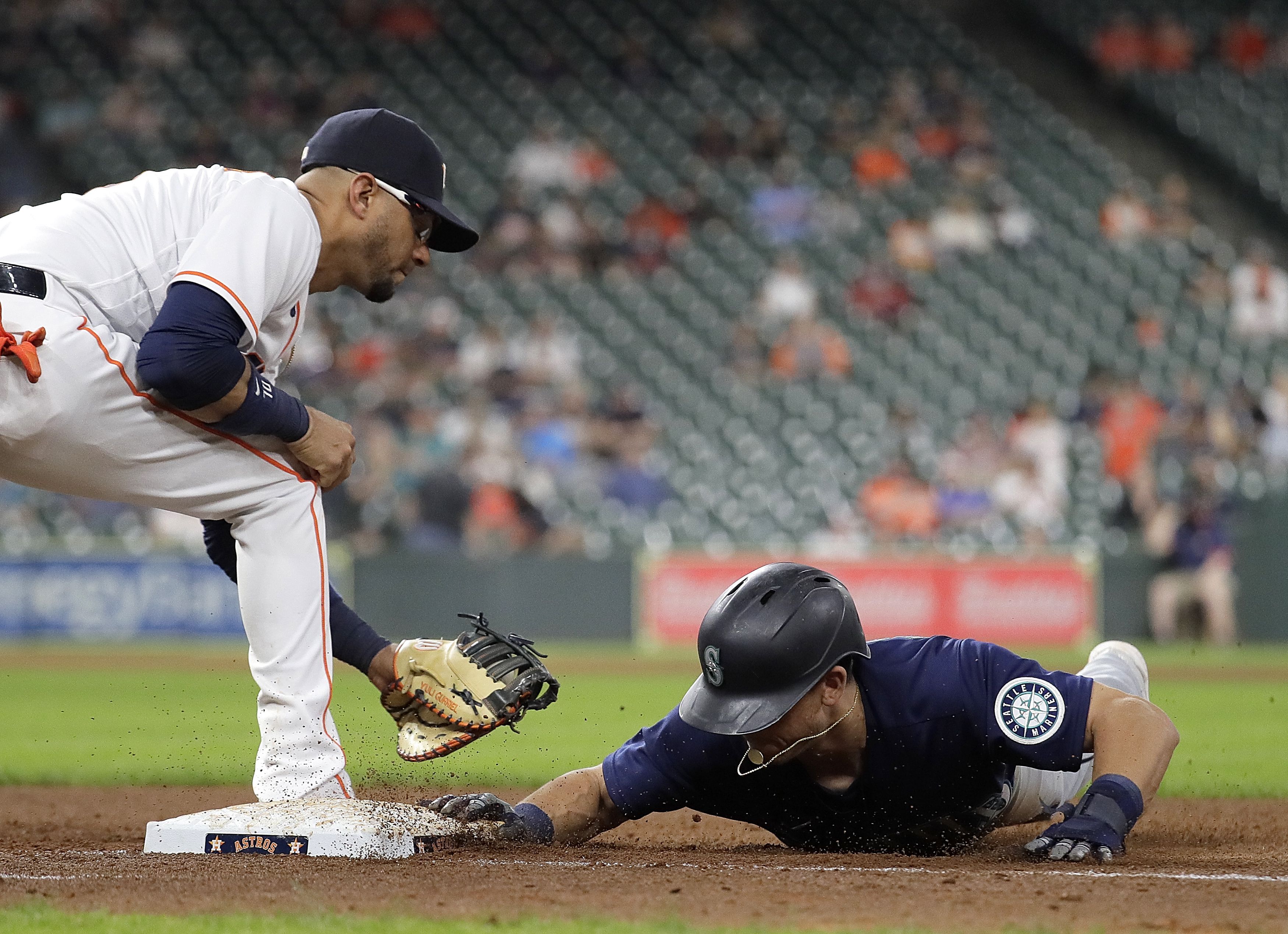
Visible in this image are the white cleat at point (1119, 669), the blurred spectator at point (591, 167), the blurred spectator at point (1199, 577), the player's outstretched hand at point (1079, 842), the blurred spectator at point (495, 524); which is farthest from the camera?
the blurred spectator at point (591, 167)

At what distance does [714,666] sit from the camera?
10.8 feet

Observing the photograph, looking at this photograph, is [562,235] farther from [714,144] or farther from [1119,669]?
[1119,669]

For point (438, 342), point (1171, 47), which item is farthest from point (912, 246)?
point (1171, 47)

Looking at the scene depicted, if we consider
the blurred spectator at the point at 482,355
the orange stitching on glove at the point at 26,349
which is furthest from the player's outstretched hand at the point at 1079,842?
the blurred spectator at the point at 482,355

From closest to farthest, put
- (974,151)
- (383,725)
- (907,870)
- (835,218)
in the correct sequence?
1. (907,870)
2. (383,725)
3. (835,218)
4. (974,151)

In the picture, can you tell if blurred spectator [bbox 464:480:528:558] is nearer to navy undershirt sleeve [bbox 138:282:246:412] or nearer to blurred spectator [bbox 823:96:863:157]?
blurred spectator [bbox 823:96:863:157]

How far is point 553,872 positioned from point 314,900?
60cm

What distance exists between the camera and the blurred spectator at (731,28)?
690 inches

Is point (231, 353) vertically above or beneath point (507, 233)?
beneath

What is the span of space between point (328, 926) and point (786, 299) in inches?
475

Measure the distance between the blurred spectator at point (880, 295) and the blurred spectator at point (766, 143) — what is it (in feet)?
6.20

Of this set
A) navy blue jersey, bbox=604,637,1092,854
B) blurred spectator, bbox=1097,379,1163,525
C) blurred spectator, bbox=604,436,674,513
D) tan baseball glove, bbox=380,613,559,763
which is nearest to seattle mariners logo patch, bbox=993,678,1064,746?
navy blue jersey, bbox=604,637,1092,854

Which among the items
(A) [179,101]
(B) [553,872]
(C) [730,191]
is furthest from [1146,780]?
(A) [179,101]

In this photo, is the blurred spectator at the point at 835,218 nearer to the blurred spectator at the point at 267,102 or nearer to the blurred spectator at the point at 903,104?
the blurred spectator at the point at 903,104
